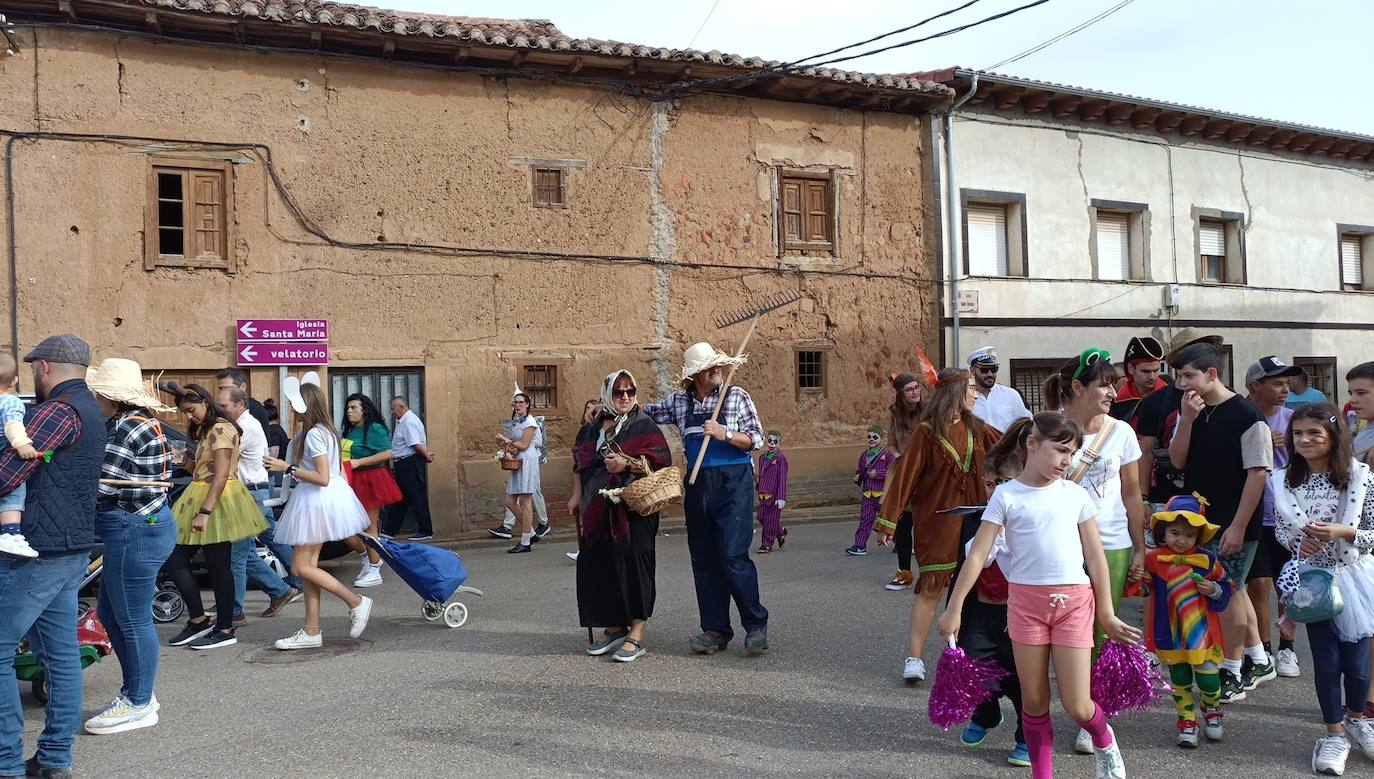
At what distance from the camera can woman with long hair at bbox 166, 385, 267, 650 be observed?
7.51 metres

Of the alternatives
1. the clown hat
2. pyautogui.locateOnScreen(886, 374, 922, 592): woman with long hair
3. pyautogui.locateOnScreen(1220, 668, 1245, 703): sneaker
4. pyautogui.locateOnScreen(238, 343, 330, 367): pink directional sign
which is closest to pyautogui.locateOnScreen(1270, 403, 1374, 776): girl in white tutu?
the clown hat

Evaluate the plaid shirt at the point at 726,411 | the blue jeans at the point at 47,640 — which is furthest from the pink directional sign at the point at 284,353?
the blue jeans at the point at 47,640

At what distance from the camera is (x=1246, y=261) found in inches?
851

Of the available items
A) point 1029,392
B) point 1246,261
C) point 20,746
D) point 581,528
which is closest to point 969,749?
point 581,528

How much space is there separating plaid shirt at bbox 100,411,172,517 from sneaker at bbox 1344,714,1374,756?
18.5 feet

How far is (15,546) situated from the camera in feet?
14.7

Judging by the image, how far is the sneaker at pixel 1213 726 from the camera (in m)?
4.94

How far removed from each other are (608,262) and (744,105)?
3374mm

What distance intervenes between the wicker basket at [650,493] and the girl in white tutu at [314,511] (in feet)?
6.97

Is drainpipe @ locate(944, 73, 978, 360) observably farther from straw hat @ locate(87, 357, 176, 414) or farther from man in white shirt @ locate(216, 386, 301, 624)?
straw hat @ locate(87, 357, 176, 414)

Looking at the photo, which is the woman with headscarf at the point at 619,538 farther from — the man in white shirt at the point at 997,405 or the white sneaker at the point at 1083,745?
the white sneaker at the point at 1083,745

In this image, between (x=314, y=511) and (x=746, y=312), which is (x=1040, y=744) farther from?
(x=746, y=312)

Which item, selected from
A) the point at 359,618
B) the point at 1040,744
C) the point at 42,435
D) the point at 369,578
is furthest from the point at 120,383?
the point at 369,578

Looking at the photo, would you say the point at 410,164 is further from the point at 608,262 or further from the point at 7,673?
the point at 7,673
